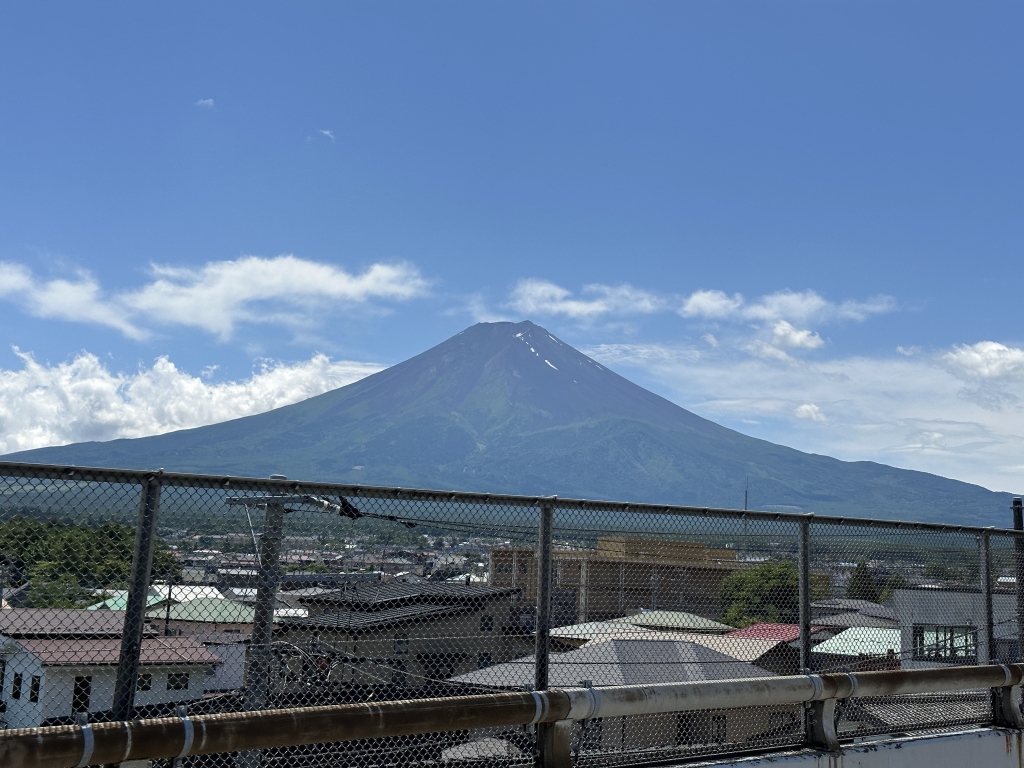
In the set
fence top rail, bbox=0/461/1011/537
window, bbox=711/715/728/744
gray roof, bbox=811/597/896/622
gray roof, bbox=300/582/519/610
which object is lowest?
window, bbox=711/715/728/744

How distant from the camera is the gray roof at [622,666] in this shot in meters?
5.55

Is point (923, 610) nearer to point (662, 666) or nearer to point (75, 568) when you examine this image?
point (662, 666)

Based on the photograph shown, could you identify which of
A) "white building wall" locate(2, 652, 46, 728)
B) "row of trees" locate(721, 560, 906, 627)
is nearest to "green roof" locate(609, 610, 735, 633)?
"row of trees" locate(721, 560, 906, 627)

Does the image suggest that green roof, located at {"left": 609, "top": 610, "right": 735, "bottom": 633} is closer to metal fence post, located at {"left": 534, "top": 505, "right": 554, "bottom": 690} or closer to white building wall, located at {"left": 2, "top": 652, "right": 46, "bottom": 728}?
metal fence post, located at {"left": 534, "top": 505, "right": 554, "bottom": 690}

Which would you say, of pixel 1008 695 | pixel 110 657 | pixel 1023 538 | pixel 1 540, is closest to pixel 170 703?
pixel 110 657

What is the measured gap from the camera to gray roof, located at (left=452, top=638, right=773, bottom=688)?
5.55m

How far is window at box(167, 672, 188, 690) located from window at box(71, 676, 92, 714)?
419mm

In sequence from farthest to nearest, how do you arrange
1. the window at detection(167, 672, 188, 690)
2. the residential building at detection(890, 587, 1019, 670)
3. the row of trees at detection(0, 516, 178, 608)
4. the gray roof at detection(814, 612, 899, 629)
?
the residential building at detection(890, 587, 1019, 670)
the gray roof at detection(814, 612, 899, 629)
the window at detection(167, 672, 188, 690)
the row of trees at detection(0, 516, 178, 608)

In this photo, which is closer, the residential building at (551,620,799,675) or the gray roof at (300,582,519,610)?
the gray roof at (300,582,519,610)

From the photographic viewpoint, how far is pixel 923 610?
795 centimetres

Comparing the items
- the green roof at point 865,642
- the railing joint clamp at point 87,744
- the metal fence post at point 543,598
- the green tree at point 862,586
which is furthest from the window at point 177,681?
the green roof at point 865,642

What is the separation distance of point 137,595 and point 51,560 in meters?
0.46

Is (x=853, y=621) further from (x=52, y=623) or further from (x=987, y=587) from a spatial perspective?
(x=52, y=623)

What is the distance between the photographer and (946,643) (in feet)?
27.3
